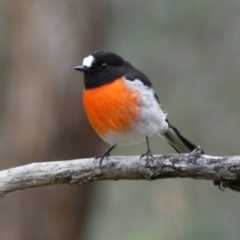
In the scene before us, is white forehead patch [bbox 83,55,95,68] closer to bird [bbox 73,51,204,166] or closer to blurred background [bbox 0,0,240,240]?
bird [bbox 73,51,204,166]

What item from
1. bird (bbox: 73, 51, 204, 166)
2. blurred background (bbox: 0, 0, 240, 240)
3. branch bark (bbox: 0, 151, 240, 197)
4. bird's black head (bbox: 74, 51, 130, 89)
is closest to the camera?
branch bark (bbox: 0, 151, 240, 197)

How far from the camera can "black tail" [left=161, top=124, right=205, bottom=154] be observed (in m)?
4.71

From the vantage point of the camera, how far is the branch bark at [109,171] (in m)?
3.55


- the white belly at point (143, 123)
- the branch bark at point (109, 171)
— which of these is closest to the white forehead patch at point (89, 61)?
the white belly at point (143, 123)

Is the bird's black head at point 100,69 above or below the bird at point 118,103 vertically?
above

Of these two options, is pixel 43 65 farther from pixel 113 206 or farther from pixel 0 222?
pixel 113 206

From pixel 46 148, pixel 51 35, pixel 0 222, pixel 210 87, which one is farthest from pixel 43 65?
pixel 210 87

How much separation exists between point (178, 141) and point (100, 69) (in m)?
1.00

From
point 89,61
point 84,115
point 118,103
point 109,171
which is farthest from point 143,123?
point 84,115

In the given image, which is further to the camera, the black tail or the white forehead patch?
the black tail

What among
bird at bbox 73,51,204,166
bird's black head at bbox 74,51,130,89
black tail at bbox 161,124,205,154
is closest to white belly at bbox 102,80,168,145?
bird at bbox 73,51,204,166

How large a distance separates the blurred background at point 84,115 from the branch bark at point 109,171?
5.34 feet

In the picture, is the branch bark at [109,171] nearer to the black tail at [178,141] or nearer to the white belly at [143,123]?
the white belly at [143,123]

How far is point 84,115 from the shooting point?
570cm
